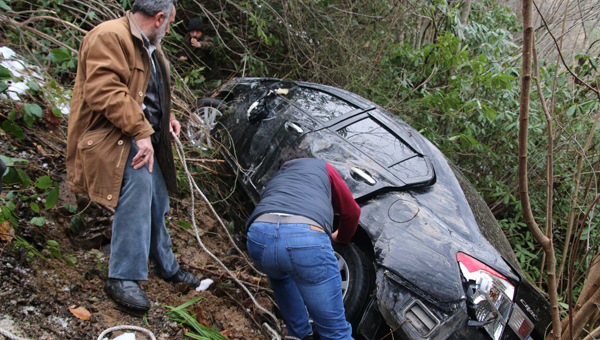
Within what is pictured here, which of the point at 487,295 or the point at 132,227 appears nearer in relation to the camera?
the point at 487,295

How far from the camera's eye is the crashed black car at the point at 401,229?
215 centimetres

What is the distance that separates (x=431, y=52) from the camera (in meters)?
6.14

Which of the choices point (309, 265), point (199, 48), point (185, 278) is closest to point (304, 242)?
point (309, 265)

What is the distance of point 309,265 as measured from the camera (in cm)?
200

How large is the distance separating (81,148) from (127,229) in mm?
509

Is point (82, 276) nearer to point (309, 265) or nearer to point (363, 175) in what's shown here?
point (309, 265)

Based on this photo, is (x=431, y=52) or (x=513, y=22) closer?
(x=431, y=52)

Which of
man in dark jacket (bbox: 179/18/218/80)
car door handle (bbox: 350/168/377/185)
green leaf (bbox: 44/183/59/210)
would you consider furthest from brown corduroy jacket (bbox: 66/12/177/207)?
man in dark jacket (bbox: 179/18/218/80)

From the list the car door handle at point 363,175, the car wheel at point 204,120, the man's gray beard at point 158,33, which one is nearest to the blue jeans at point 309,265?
the car door handle at point 363,175

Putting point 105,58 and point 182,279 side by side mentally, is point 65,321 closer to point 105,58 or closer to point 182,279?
point 182,279

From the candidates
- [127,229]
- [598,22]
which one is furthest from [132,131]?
[598,22]

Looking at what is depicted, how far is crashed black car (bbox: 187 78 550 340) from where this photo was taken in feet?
7.04

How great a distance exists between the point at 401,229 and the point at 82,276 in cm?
200

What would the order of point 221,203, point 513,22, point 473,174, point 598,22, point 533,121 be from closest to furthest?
point 221,203, point 533,121, point 473,174, point 598,22, point 513,22
